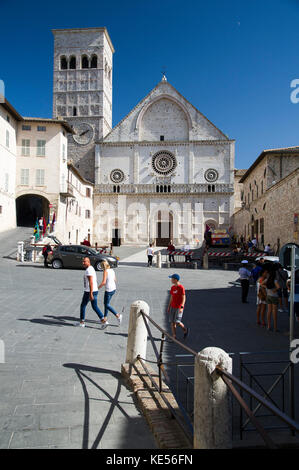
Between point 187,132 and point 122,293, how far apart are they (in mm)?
40402

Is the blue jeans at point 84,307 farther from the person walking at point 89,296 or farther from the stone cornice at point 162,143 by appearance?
the stone cornice at point 162,143

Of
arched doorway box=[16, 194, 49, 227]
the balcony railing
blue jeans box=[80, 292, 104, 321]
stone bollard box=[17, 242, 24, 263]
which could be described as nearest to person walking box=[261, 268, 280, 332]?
blue jeans box=[80, 292, 104, 321]

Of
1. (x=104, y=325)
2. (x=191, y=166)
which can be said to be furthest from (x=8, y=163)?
(x=104, y=325)

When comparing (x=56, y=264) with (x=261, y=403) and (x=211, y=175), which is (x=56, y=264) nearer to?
(x=261, y=403)

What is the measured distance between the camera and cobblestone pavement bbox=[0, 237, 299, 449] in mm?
3965

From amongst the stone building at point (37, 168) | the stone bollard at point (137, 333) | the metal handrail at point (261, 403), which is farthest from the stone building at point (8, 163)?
the metal handrail at point (261, 403)

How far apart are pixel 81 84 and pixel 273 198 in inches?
1483

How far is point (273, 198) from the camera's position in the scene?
28766 millimetres

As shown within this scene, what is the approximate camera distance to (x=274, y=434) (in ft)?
13.4

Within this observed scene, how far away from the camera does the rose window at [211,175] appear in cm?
4966

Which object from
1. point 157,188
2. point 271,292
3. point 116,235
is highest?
point 157,188
